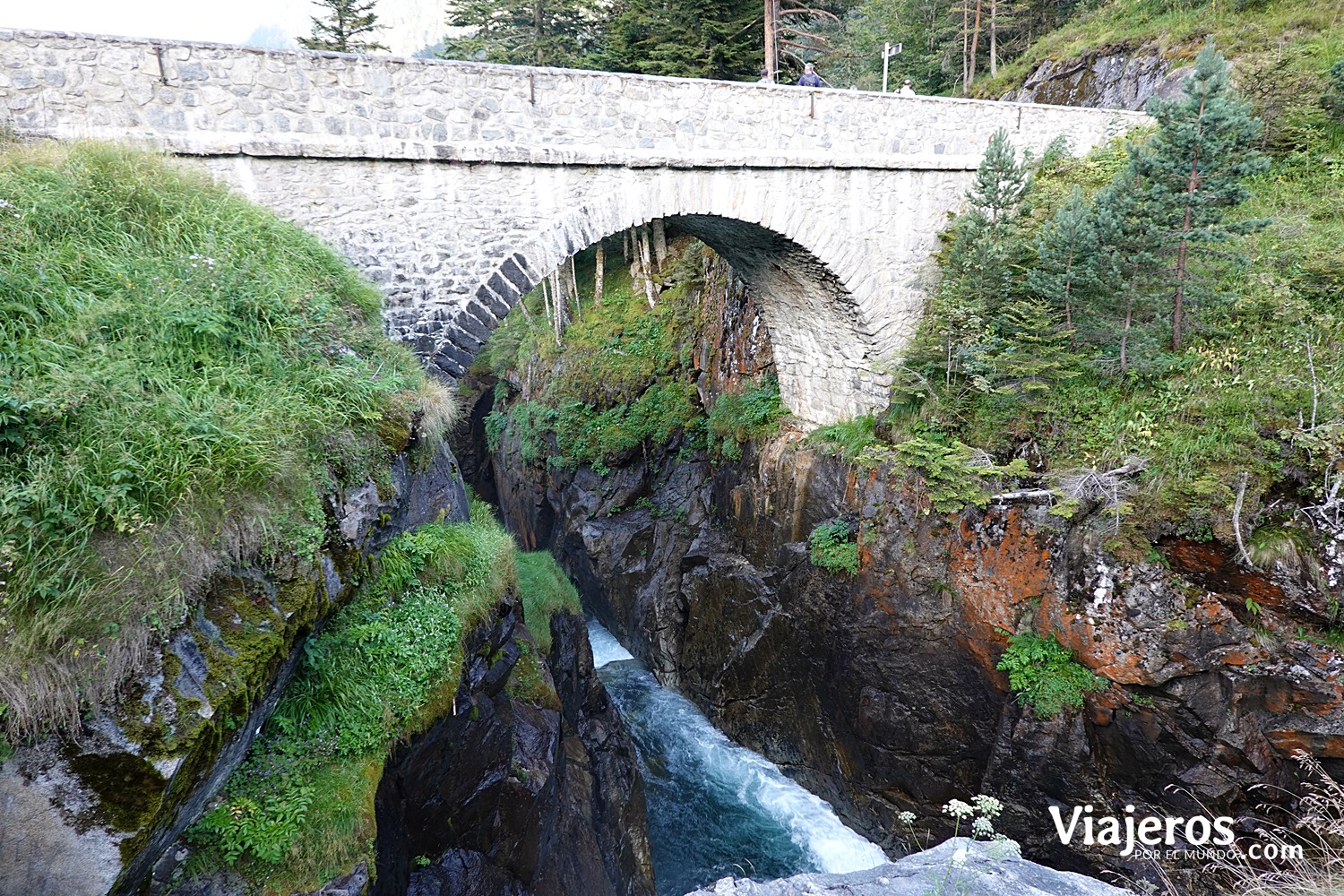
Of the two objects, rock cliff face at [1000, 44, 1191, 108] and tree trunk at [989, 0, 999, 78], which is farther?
tree trunk at [989, 0, 999, 78]

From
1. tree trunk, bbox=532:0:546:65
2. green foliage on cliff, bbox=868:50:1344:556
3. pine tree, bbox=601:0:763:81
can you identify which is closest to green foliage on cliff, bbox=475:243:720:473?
pine tree, bbox=601:0:763:81

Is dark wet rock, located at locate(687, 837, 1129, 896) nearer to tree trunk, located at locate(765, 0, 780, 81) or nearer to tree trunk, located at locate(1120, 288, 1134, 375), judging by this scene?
tree trunk, located at locate(1120, 288, 1134, 375)

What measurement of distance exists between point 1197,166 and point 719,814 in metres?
8.92

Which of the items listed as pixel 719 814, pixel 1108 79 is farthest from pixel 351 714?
pixel 1108 79

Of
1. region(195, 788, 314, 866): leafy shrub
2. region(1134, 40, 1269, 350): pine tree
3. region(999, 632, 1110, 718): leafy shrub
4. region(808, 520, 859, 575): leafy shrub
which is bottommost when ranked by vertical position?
region(999, 632, 1110, 718): leafy shrub

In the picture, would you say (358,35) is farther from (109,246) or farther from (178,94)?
(109,246)

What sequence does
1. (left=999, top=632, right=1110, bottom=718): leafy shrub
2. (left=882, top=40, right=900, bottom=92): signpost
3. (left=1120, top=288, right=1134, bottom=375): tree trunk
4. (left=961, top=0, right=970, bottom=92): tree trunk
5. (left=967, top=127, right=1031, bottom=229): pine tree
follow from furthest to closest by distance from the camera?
1. (left=961, top=0, right=970, bottom=92): tree trunk
2. (left=882, top=40, right=900, bottom=92): signpost
3. (left=967, top=127, right=1031, bottom=229): pine tree
4. (left=1120, top=288, right=1134, bottom=375): tree trunk
5. (left=999, top=632, right=1110, bottom=718): leafy shrub

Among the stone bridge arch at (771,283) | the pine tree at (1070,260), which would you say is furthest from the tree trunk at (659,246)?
the pine tree at (1070,260)

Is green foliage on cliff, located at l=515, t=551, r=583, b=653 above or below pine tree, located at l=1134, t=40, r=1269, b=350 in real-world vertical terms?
below

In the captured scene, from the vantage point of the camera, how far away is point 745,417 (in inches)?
428

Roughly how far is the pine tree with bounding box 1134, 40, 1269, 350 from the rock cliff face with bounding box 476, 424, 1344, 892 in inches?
109

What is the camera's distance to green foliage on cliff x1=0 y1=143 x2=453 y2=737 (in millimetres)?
Answer: 3035

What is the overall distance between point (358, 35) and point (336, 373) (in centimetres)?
1708

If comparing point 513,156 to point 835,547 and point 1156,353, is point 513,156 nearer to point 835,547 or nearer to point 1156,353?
point 835,547
